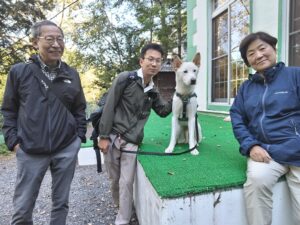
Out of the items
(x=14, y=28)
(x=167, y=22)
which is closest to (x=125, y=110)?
(x=14, y=28)

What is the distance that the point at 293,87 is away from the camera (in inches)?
95.5

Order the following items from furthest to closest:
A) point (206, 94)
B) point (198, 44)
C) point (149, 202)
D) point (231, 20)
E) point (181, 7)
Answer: point (181, 7), point (198, 44), point (206, 94), point (231, 20), point (149, 202)

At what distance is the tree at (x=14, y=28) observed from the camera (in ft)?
41.1

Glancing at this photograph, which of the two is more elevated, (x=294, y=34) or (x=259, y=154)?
(x=294, y=34)

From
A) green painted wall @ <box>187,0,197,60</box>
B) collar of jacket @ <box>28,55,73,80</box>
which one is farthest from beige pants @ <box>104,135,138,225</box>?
green painted wall @ <box>187,0,197,60</box>

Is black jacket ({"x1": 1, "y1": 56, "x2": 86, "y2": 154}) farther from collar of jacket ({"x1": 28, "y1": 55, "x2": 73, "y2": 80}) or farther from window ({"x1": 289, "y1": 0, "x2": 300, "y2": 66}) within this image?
window ({"x1": 289, "y1": 0, "x2": 300, "y2": 66})

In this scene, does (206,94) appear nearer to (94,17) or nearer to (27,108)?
(27,108)

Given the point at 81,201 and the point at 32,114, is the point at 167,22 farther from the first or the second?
the point at 32,114

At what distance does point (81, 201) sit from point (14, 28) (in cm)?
1088

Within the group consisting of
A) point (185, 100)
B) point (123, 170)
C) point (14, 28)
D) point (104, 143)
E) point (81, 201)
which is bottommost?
point (81, 201)

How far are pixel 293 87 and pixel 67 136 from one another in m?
1.91

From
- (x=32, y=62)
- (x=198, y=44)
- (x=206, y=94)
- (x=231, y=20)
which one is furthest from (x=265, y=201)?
(x=198, y=44)

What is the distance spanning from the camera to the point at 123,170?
126 inches

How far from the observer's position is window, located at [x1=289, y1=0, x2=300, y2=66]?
14.3 ft
